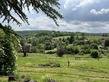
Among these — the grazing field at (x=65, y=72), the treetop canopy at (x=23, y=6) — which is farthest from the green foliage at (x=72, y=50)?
the treetop canopy at (x=23, y=6)

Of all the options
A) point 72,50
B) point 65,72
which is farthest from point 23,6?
point 72,50

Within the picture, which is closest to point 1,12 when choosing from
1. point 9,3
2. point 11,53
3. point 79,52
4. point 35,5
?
point 9,3

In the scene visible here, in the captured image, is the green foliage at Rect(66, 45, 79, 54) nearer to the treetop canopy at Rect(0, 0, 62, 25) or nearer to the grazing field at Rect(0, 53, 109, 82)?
the grazing field at Rect(0, 53, 109, 82)

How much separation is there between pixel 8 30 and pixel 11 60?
40112 mm

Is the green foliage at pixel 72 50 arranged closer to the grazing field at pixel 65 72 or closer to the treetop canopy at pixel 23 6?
the grazing field at pixel 65 72

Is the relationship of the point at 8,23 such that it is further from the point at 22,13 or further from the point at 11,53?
the point at 11,53

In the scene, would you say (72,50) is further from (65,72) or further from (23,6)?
(23,6)

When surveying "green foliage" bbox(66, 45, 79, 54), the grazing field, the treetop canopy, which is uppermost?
the treetop canopy

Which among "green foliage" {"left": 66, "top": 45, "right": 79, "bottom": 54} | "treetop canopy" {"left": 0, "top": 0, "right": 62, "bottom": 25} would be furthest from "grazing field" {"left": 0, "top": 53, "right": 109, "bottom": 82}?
"green foliage" {"left": 66, "top": 45, "right": 79, "bottom": 54}

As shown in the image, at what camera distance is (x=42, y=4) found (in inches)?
327

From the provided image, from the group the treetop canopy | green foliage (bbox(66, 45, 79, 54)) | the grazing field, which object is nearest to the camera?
the treetop canopy

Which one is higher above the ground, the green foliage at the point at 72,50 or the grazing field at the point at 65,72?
the grazing field at the point at 65,72

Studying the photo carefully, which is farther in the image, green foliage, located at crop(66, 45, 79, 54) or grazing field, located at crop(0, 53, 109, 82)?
green foliage, located at crop(66, 45, 79, 54)

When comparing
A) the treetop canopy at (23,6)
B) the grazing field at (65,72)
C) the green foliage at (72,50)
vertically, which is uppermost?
the treetop canopy at (23,6)
